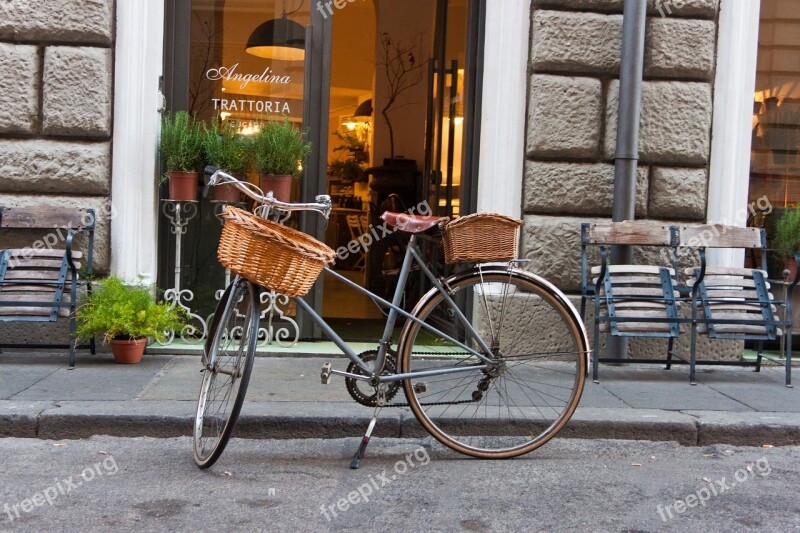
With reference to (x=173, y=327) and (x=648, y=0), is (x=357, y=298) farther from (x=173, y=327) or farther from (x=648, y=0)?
(x=648, y=0)

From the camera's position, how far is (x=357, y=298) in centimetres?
977

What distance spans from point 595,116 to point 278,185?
2436mm

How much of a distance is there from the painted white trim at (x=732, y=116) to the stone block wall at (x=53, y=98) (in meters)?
4.57

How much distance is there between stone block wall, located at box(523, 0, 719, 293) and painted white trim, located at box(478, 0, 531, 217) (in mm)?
77

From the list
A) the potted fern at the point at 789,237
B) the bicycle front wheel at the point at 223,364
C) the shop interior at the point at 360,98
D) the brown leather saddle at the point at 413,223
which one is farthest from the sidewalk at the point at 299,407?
the shop interior at the point at 360,98

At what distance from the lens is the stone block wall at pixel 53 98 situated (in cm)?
594

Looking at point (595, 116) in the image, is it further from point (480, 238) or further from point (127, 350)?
point (127, 350)

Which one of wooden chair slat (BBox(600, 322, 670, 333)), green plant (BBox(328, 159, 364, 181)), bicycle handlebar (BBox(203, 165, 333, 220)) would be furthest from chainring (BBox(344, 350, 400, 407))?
green plant (BBox(328, 159, 364, 181))

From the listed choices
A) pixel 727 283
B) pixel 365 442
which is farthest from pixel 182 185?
pixel 727 283

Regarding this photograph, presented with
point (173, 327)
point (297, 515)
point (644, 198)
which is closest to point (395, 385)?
point (297, 515)

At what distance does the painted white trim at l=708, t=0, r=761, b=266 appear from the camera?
20.9 ft

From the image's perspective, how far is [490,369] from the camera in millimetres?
4109

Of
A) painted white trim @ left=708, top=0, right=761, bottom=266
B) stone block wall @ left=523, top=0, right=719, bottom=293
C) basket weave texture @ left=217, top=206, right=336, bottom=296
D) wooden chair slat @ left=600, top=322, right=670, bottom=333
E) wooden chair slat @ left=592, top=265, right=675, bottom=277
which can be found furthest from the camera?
painted white trim @ left=708, top=0, right=761, bottom=266

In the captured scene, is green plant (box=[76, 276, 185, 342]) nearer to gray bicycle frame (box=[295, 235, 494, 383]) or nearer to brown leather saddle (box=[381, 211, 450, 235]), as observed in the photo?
gray bicycle frame (box=[295, 235, 494, 383])
